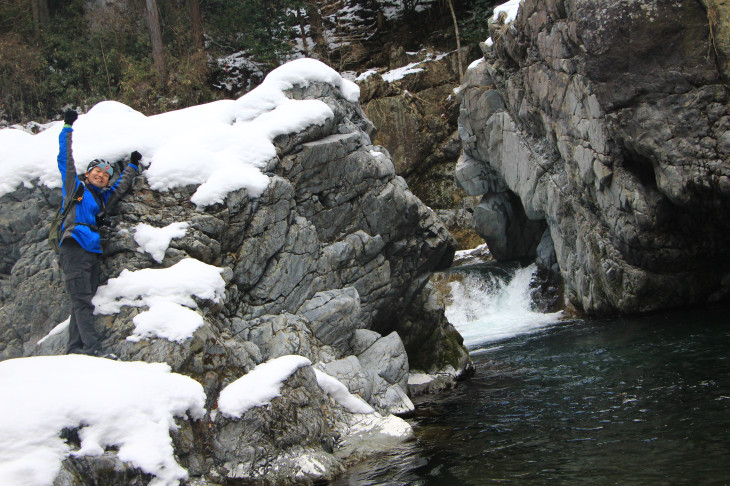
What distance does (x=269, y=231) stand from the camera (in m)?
11.4

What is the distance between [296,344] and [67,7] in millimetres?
31025

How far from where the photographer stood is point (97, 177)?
9.74 meters

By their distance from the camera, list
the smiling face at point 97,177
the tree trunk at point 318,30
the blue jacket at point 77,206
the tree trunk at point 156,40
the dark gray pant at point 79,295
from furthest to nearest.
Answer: the tree trunk at point 318,30 → the tree trunk at point 156,40 → the smiling face at point 97,177 → the blue jacket at point 77,206 → the dark gray pant at point 79,295

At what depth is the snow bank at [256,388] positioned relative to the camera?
306 inches

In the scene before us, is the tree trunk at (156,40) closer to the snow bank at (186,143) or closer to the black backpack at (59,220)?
the snow bank at (186,143)

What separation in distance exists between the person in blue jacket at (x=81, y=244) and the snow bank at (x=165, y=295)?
288 millimetres

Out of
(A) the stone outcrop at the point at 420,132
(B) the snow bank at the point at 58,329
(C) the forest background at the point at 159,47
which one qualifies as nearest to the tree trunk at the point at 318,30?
(C) the forest background at the point at 159,47

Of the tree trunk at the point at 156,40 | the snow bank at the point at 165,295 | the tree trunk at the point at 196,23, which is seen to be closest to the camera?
the snow bank at the point at 165,295

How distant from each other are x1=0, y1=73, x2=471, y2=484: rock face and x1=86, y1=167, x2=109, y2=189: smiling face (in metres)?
0.75

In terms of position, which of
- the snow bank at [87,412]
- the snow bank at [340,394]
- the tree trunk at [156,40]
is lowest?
the snow bank at [340,394]

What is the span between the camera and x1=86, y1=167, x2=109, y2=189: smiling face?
9.70 meters

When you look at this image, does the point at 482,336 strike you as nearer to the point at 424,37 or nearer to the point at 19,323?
the point at 19,323

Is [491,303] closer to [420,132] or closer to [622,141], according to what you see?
[622,141]

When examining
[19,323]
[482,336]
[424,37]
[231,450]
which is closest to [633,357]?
[482,336]
